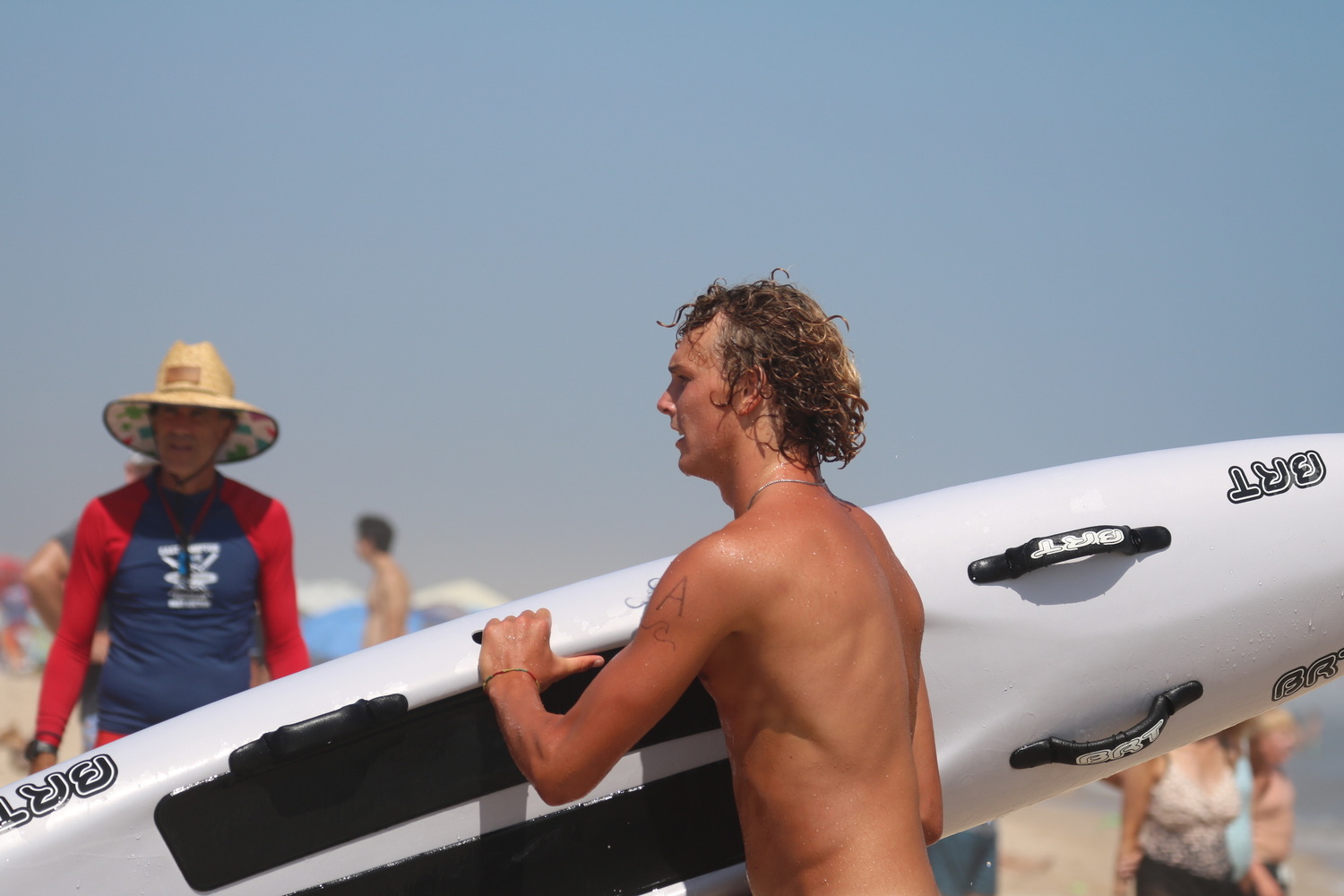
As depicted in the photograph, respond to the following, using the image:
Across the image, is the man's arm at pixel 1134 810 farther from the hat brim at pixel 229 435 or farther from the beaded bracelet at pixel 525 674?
the hat brim at pixel 229 435

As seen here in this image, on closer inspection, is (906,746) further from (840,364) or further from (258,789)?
(258,789)

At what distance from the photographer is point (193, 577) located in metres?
3.38

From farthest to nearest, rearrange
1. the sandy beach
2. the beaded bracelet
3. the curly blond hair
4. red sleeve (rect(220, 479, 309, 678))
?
the sandy beach, red sleeve (rect(220, 479, 309, 678)), the beaded bracelet, the curly blond hair

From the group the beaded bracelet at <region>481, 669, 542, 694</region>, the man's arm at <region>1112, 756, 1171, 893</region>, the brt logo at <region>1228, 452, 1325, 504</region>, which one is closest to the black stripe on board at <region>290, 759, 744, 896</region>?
the beaded bracelet at <region>481, 669, 542, 694</region>

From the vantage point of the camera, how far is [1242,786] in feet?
15.4

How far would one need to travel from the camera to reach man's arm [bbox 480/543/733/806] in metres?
1.80

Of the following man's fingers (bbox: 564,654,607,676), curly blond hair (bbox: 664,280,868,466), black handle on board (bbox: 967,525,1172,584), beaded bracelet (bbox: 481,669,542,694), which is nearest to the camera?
curly blond hair (bbox: 664,280,868,466)

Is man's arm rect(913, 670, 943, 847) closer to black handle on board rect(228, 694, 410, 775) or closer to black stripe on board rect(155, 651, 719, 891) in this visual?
black stripe on board rect(155, 651, 719, 891)

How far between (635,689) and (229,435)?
8.00 ft

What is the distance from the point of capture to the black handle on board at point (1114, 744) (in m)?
2.93

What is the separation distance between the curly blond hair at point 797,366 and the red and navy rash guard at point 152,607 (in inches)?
80.3

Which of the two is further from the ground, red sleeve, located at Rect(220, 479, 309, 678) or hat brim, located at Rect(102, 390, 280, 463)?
Answer: hat brim, located at Rect(102, 390, 280, 463)

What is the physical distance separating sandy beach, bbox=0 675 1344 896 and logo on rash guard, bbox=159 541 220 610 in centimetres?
733

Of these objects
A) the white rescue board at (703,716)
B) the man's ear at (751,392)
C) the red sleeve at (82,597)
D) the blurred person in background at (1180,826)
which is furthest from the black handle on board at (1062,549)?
the red sleeve at (82,597)
